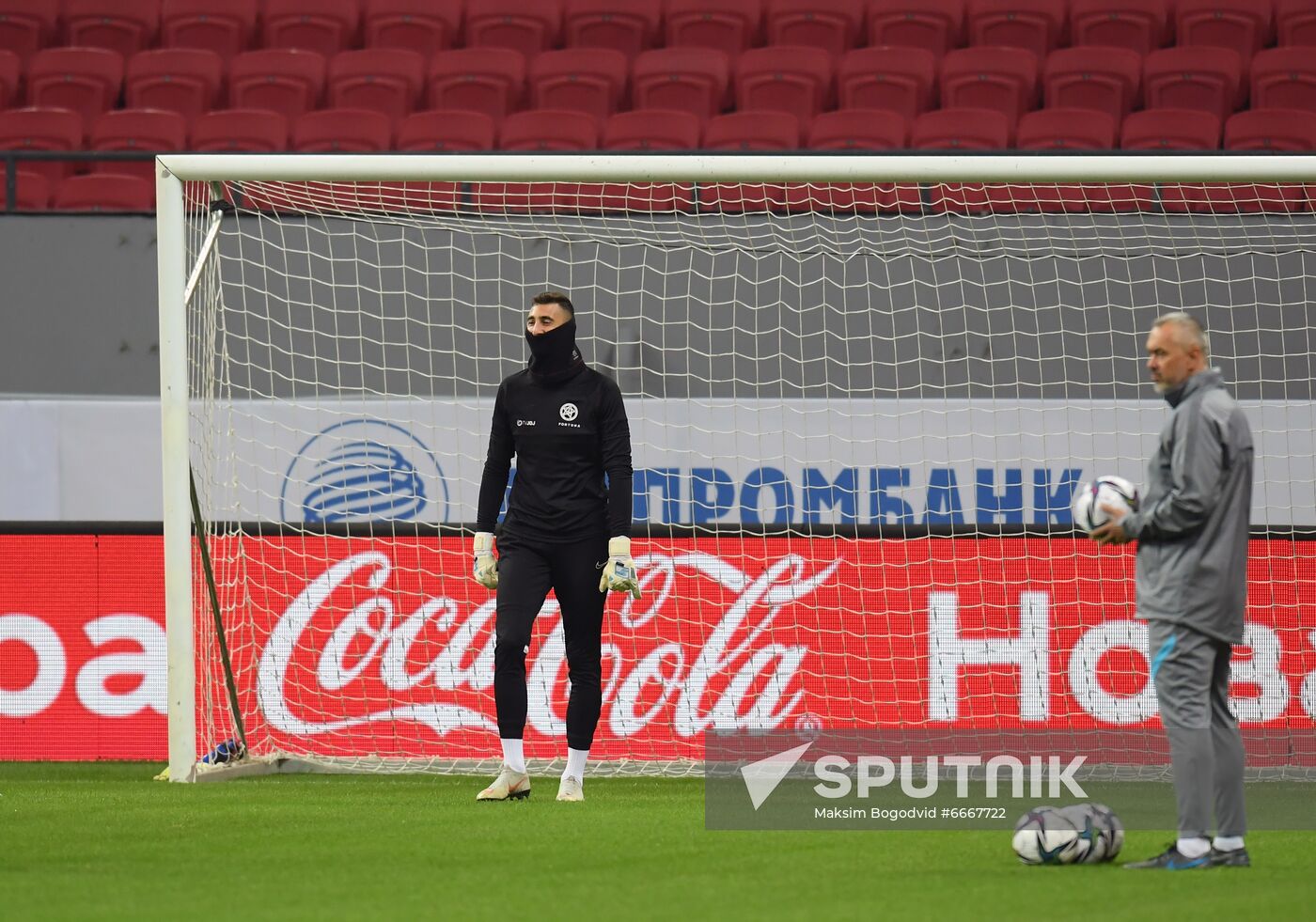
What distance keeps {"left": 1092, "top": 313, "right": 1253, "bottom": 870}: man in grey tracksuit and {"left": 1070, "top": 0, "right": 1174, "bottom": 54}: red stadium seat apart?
9523 mm

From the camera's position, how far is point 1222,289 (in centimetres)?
938

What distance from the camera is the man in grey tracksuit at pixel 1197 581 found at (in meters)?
4.44

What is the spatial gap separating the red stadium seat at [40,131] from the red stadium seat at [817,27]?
5588 millimetres

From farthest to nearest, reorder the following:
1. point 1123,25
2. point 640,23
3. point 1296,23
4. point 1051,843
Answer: point 640,23 < point 1123,25 < point 1296,23 < point 1051,843

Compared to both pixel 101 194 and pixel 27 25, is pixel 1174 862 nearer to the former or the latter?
pixel 101 194

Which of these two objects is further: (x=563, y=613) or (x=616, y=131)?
(x=616, y=131)

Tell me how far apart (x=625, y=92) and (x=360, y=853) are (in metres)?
9.36

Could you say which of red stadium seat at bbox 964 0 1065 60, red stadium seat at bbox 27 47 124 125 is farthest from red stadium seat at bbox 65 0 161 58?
red stadium seat at bbox 964 0 1065 60

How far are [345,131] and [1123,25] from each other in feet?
20.7

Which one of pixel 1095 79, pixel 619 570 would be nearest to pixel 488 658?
pixel 619 570

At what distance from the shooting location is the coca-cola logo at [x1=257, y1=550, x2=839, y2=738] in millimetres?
7984

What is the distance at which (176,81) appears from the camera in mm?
13000

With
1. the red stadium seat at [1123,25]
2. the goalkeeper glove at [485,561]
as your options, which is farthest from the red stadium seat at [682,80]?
the goalkeeper glove at [485,561]

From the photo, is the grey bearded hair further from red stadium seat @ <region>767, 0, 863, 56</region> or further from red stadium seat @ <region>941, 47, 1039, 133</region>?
red stadium seat @ <region>767, 0, 863, 56</region>
